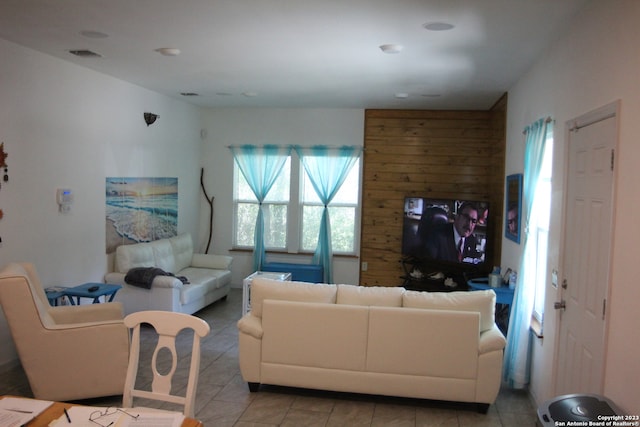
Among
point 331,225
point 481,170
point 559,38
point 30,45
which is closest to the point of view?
point 559,38

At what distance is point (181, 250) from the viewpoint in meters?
6.85

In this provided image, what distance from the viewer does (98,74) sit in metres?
5.39

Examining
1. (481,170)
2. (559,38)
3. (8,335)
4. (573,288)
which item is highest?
(559,38)

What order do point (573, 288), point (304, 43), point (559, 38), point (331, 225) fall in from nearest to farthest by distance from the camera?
point (573, 288)
point (559, 38)
point (304, 43)
point (331, 225)

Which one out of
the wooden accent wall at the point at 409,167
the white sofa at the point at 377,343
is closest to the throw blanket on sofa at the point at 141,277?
the white sofa at the point at 377,343

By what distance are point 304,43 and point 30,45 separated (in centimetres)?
242

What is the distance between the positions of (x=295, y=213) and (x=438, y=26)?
4.60 metres

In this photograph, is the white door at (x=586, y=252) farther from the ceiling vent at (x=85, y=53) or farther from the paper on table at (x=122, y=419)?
the ceiling vent at (x=85, y=53)

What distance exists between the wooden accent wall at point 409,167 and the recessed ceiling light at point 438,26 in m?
3.74

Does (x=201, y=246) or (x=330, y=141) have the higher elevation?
(x=330, y=141)

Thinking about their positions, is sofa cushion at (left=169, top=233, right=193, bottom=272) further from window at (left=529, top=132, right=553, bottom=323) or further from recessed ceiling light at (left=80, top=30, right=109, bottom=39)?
window at (left=529, top=132, right=553, bottom=323)

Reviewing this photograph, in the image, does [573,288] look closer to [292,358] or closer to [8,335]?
[292,358]

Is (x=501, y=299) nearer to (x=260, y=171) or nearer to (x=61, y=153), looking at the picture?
(x=260, y=171)

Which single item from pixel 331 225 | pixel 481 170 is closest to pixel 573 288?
pixel 481 170
